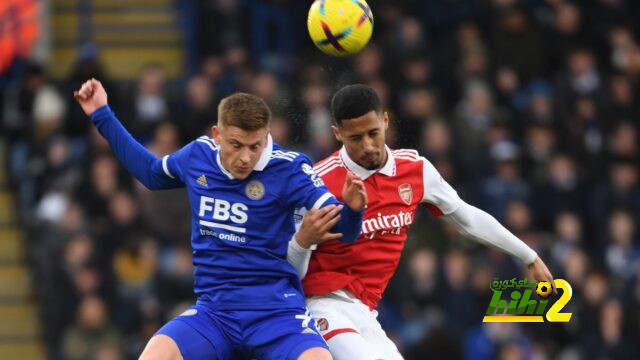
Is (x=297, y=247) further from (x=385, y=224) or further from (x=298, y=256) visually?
(x=385, y=224)

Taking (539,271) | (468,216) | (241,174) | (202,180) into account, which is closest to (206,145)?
(202,180)

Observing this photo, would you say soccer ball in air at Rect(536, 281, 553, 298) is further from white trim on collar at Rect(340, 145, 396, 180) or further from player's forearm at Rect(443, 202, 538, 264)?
white trim on collar at Rect(340, 145, 396, 180)

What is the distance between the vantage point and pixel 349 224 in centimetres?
802

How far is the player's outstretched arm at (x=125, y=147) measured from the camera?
8695 mm

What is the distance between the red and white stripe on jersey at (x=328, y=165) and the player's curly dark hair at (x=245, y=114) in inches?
28.2

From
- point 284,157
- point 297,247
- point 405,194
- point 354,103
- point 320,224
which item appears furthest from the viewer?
point 405,194

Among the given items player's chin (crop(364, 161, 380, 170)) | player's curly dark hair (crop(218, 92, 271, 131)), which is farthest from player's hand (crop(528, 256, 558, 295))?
player's curly dark hair (crop(218, 92, 271, 131))

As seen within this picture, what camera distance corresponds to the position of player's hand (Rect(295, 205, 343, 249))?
26.2 feet

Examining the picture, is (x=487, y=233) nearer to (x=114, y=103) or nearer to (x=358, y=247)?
(x=358, y=247)

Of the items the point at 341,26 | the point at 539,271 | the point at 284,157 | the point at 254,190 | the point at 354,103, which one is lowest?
the point at 539,271

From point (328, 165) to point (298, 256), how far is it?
767 millimetres

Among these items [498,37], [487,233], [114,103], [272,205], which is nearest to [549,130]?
[498,37]

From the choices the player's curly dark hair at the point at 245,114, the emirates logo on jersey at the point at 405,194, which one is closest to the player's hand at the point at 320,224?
the player's curly dark hair at the point at 245,114

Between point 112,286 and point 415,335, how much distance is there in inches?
115
